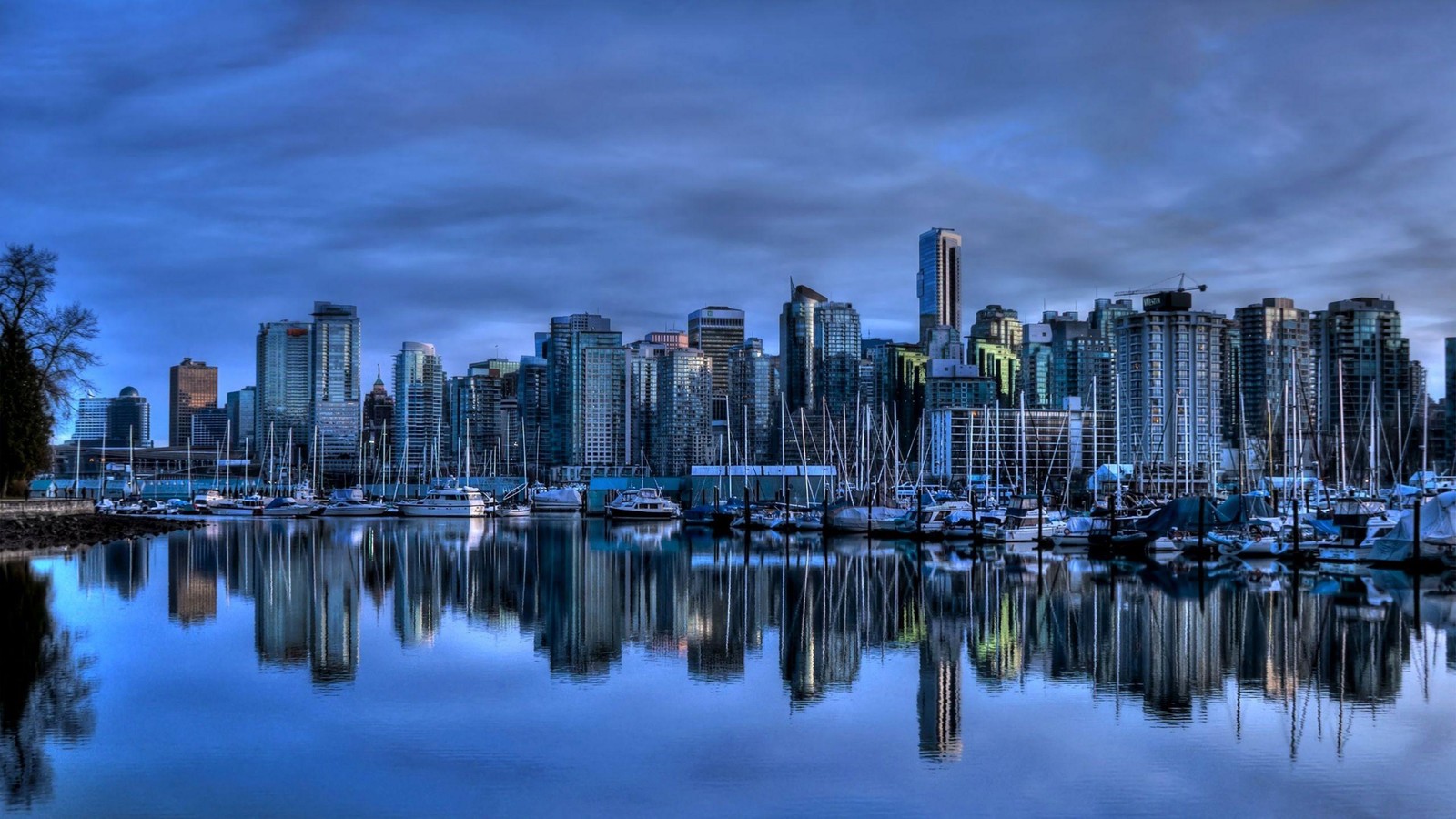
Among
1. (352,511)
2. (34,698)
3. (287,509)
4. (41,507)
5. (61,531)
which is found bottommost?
(352,511)

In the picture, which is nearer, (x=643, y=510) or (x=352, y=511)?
(x=643, y=510)

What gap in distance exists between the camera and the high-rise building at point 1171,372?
554 ft

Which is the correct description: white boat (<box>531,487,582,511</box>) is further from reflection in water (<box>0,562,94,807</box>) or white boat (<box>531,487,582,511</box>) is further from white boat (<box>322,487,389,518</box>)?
reflection in water (<box>0,562,94,807</box>)

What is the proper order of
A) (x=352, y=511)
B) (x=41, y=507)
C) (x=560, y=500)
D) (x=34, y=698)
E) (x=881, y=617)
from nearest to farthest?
1. (x=34, y=698)
2. (x=881, y=617)
3. (x=41, y=507)
4. (x=352, y=511)
5. (x=560, y=500)

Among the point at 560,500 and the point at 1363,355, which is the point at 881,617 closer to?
the point at 560,500

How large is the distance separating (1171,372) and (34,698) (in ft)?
541

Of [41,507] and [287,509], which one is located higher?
[41,507]

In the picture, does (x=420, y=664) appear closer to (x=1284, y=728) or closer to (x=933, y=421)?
(x=1284, y=728)

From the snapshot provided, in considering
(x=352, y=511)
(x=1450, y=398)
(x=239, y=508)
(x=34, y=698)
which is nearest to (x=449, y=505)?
(x=352, y=511)

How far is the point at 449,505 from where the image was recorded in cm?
11688

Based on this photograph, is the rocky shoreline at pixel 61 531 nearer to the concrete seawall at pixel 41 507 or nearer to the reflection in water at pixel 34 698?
the concrete seawall at pixel 41 507

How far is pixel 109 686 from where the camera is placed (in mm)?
23656

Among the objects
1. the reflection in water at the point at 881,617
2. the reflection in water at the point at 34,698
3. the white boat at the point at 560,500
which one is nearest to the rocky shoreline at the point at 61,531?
the reflection in water at the point at 881,617

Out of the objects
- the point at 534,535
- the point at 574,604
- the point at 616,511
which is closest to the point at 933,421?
the point at 616,511
